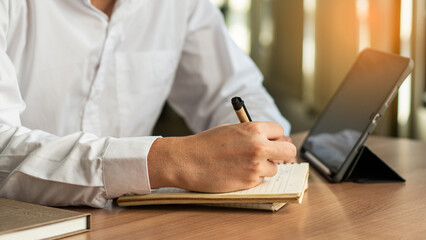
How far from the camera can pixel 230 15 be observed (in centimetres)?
518

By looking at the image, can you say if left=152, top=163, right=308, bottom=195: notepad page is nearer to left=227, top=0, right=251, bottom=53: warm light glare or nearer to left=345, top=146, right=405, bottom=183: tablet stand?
left=345, top=146, right=405, bottom=183: tablet stand

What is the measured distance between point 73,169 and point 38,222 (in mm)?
185

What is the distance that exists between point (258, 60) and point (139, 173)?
170 inches

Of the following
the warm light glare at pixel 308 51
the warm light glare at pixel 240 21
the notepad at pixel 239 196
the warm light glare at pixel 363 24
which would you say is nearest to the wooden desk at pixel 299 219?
the notepad at pixel 239 196

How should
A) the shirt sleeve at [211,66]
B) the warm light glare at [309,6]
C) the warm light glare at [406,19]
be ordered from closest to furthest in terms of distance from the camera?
the shirt sleeve at [211,66] → the warm light glare at [406,19] → the warm light glare at [309,6]

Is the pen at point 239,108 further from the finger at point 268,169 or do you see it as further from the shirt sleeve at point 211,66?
the shirt sleeve at point 211,66

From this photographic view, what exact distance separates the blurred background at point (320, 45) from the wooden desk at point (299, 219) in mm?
2121

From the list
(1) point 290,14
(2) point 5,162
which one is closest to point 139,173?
(2) point 5,162

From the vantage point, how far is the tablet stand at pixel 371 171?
1.10 meters

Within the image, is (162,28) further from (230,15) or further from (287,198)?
(230,15)

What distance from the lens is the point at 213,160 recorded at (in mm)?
901

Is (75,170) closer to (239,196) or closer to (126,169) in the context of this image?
(126,169)

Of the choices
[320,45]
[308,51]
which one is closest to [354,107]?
[320,45]

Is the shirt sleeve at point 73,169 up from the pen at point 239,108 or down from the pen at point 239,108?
down
